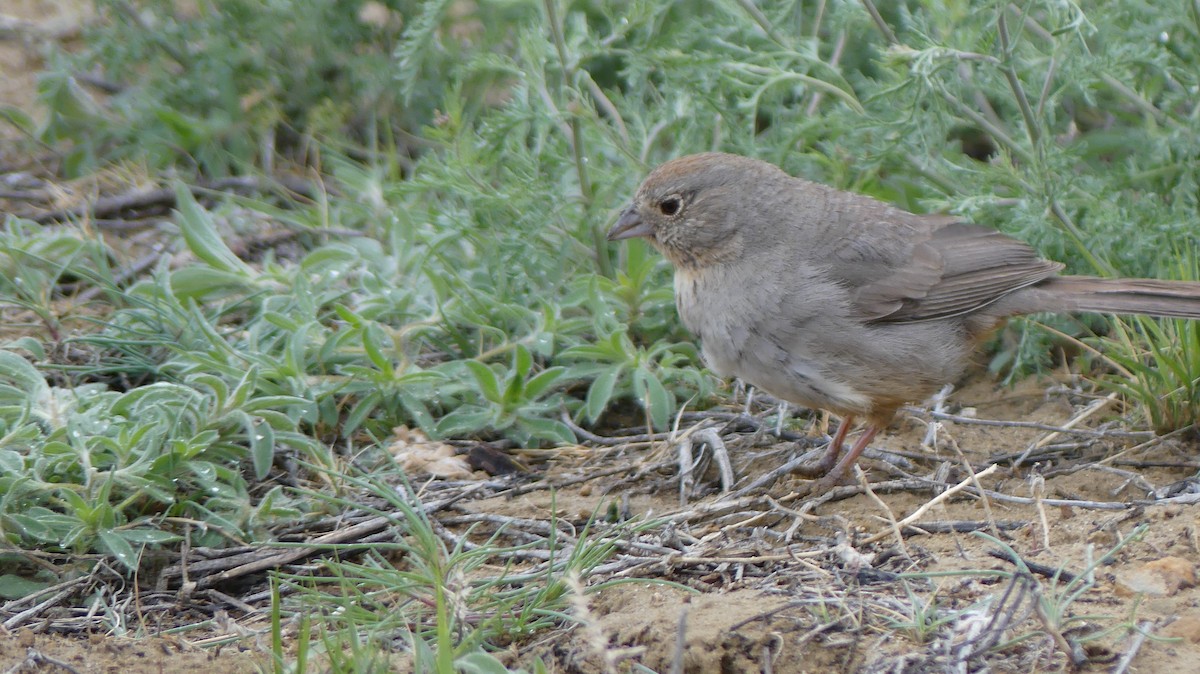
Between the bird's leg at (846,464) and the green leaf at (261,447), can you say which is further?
the bird's leg at (846,464)

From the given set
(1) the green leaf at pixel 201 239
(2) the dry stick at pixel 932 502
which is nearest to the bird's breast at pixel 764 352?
(2) the dry stick at pixel 932 502

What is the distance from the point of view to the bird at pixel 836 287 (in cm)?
434

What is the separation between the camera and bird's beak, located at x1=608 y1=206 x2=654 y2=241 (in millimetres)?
4871

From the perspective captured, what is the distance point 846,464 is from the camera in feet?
14.5

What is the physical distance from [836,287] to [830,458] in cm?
63

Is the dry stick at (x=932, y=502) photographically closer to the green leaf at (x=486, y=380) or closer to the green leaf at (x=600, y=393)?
the green leaf at (x=600, y=393)

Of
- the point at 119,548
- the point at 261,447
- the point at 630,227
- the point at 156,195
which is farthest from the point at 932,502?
the point at 156,195

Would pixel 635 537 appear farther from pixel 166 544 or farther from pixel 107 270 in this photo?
pixel 107 270

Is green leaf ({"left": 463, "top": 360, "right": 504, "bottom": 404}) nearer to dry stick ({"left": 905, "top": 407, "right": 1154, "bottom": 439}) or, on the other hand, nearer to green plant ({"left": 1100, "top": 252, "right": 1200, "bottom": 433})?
dry stick ({"left": 905, "top": 407, "right": 1154, "bottom": 439})

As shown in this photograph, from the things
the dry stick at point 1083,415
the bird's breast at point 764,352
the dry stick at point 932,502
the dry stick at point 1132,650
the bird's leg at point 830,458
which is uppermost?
the dry stick at point 1132,650

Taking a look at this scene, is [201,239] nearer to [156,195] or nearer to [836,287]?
[156,195]

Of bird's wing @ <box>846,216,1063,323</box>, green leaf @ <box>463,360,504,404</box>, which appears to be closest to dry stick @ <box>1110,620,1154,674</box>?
bird's wing @ <box>846,216,1063,323</box>

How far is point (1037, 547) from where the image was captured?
11.8 ft

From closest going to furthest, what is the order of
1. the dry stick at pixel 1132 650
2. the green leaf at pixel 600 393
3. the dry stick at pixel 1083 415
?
the dry stick at pixel 1132 650, the dry stick at pixel 1083 415, the green leaf at pixel 600 393
